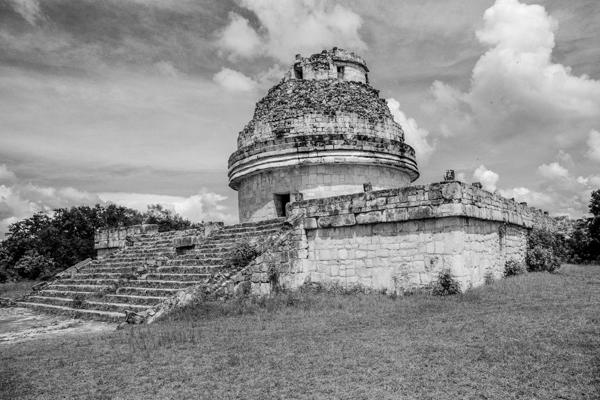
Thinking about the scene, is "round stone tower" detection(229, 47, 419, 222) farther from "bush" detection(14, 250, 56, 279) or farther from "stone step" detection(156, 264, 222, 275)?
"bush" detection(14, 250, 56, 279)

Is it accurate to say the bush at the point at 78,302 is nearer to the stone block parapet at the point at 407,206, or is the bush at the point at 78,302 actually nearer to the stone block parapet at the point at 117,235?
the stone block parapet at the point at 117,235

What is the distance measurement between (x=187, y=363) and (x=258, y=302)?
165 inches

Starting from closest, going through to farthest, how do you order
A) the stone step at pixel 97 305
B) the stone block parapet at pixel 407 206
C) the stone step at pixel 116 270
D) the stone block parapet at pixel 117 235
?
1. the stone block parapet at pixel 407 206
2. the stone step at pixel 97 305
3. the stone step at pixel 116 270
4. the stone block parapet at pixel 117 235

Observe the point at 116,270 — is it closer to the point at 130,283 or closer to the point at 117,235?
the point at 130,283

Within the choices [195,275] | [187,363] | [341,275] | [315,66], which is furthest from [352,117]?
[187,363]

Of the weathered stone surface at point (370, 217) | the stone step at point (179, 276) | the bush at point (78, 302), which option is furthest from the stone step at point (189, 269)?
the weathered stone surface at point (370, 217)

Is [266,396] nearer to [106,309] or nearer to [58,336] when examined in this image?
[58,336]

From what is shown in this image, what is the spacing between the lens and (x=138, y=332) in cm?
810

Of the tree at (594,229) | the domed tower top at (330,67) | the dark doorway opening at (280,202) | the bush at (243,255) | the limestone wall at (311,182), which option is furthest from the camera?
the tree at (594,229)

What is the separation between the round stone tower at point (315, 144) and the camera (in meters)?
15.3

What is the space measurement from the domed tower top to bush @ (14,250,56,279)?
54.1ft

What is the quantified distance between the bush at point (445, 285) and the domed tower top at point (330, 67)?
392 inches

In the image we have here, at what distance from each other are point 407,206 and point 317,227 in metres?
2.62

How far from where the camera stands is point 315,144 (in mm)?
15109
